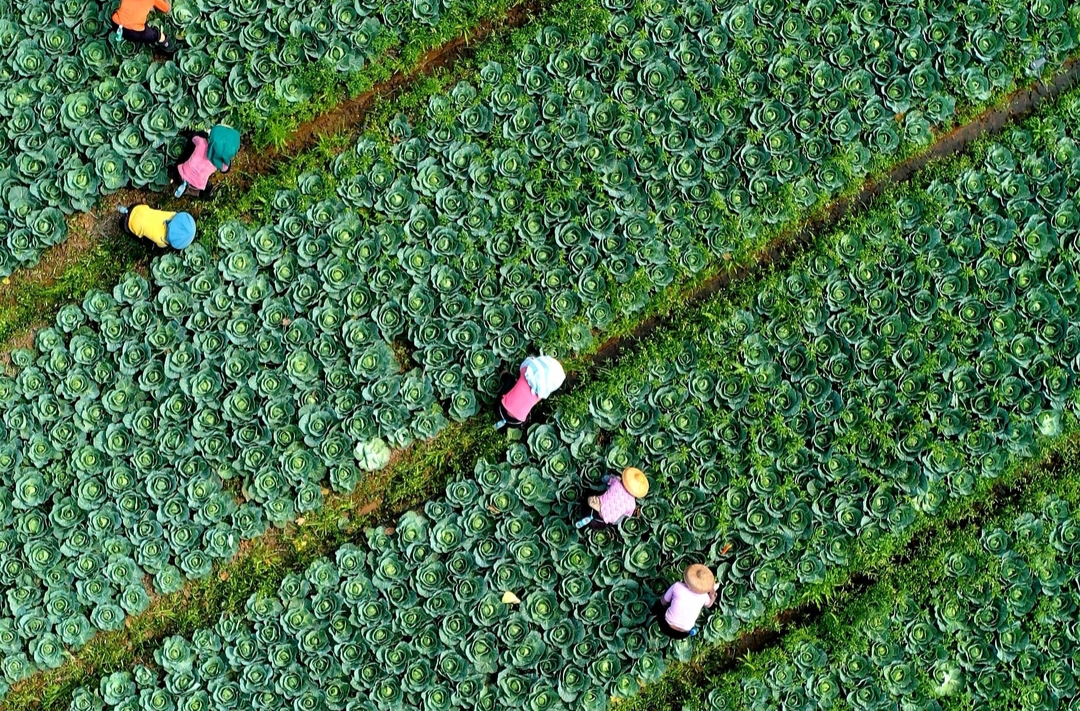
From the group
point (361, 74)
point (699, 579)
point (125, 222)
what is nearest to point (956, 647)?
point (699, 579)

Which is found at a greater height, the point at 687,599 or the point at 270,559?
the point at 270,559

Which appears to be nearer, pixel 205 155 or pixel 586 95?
pixel 205 155

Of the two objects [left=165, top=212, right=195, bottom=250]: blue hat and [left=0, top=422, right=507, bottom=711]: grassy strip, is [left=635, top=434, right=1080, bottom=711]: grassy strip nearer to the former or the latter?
[left=0, top=422, right=507, bottom=711]: grassy strip

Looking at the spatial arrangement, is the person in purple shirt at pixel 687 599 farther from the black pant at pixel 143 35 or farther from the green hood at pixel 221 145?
the black pant at pixel 143 35

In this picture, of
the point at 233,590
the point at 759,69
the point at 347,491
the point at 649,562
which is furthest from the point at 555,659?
the point at 759,69

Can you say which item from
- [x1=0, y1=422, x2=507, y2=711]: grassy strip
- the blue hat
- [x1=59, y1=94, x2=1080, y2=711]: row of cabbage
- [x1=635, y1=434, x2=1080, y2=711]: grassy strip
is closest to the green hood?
the blue hat

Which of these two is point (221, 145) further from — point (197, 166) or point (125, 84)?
point (125, 84)

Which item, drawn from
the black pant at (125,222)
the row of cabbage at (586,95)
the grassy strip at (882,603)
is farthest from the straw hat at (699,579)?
the black pant at (125,222)
